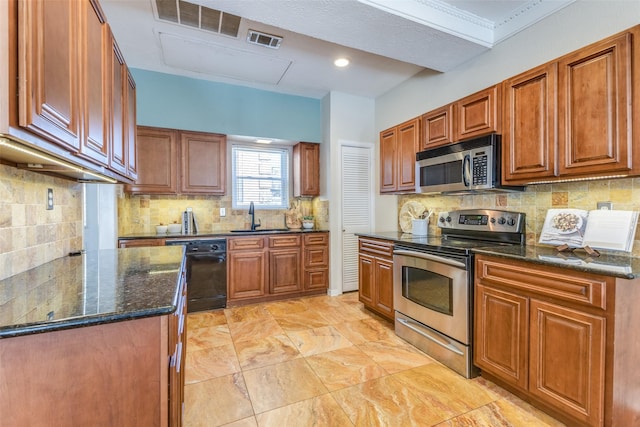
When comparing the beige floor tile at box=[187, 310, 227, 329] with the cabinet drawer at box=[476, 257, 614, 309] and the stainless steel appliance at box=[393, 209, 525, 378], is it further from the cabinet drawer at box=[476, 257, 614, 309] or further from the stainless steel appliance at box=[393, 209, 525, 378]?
the cabinet drawer at box=[476, 257, 614, 309]

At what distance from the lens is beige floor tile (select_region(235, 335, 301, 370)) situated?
236cm

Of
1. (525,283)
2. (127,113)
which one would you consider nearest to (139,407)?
(127,113)

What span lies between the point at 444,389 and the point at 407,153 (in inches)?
84.8

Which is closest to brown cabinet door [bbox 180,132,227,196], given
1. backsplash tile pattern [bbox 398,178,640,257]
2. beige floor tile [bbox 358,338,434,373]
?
beige floor tile [bbox 358,338,434,373]

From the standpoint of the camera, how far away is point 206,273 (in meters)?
3.47

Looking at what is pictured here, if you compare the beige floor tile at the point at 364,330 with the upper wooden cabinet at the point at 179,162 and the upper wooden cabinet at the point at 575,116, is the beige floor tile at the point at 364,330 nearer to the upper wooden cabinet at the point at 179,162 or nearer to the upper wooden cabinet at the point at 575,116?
the upper wooden cabinet at the point at 575,116

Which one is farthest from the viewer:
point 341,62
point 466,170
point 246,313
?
point 246,313

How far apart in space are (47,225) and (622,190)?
348cm

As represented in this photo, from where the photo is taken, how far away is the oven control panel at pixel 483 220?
2335 mm

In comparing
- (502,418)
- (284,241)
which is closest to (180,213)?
(284,241)

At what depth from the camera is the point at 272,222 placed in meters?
4.44

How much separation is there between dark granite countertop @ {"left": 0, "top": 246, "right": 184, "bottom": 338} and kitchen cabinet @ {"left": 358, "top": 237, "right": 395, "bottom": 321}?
1.93 meters

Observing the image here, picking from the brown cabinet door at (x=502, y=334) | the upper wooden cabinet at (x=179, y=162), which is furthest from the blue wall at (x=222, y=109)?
the brown cabinet door at (x=502, y=334)

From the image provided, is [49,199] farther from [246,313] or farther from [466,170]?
[466,170]
